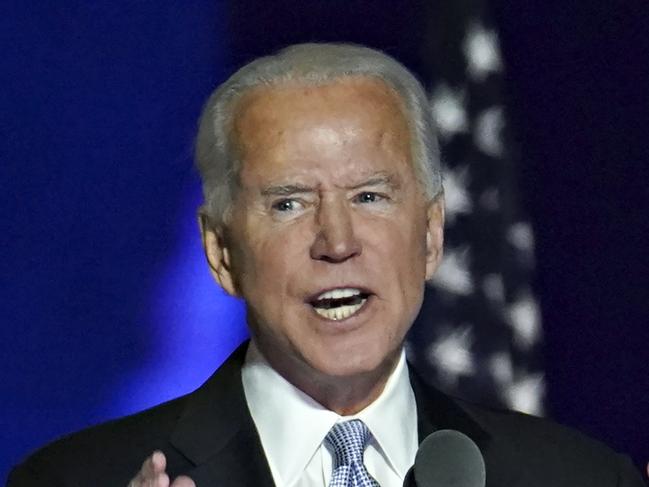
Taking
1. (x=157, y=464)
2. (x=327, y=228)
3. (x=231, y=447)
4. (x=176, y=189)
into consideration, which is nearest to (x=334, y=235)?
(x=327, y=228)

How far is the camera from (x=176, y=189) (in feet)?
11.1

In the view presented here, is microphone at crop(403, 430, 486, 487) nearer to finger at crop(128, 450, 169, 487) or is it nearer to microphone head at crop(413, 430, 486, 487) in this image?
microphone head at crop(413, 430, 486, 487)

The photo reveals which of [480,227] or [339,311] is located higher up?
[339,311]

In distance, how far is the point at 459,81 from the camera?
3.50 m

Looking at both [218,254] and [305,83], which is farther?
[218,254]

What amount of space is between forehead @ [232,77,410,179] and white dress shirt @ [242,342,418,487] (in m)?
0.37

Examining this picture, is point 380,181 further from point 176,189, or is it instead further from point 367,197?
point 176,189

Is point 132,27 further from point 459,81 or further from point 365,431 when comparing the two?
point 365,431

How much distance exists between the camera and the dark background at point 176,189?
130 inches

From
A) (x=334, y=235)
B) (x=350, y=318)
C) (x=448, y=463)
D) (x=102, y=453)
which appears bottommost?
(x=102, y=453)

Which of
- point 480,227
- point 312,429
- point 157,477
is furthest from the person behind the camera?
point 480,227

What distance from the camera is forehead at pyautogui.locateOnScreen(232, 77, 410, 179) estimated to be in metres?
2.57

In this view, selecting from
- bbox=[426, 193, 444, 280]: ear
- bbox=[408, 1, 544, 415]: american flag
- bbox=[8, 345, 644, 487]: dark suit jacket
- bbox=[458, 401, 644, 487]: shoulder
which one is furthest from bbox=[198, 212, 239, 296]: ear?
bbox=[408, 1, 544, 415]: american flag

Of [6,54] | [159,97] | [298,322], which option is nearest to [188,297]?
[159,97]
